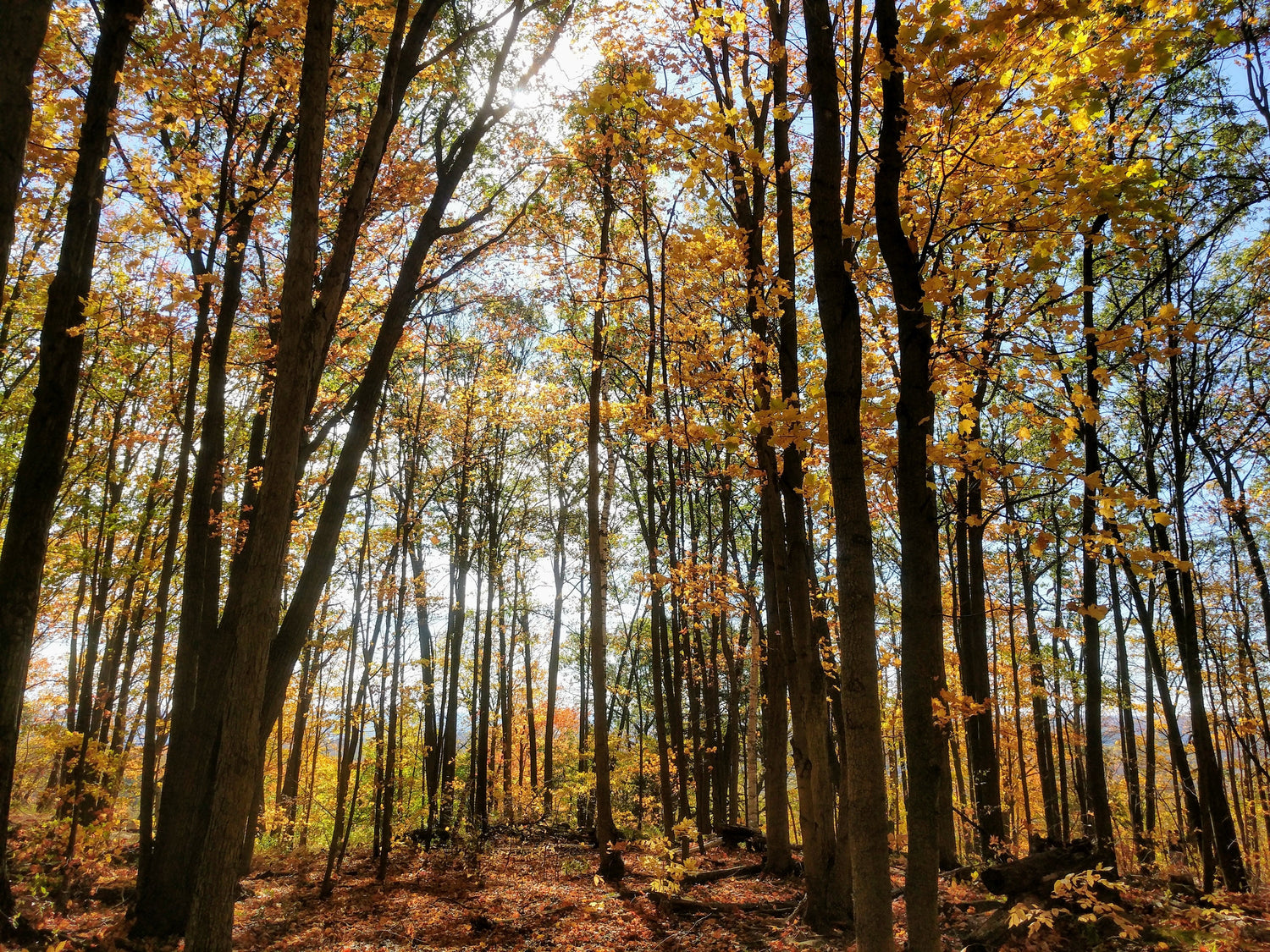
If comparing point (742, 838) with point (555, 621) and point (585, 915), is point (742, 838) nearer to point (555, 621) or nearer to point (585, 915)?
point (585, 915)

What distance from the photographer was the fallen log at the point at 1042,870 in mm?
6059

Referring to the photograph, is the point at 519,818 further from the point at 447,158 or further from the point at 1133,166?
the point at 1133,166

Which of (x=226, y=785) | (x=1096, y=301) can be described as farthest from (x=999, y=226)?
(x=1096, y=301)

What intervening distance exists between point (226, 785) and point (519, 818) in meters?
17.0

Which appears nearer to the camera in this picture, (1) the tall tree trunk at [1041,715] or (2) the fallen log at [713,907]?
(2) the fallen log at [713,907]

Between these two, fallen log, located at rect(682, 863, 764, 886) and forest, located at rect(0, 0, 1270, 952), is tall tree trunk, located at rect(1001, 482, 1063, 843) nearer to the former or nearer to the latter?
forest, located at rect(0, 0, 1270, 952)

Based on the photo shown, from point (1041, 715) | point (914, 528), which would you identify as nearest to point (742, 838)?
point (1041, 715)

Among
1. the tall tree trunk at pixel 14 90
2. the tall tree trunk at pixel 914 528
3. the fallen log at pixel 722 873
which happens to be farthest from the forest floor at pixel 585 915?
the tall tree trunk at pixel 14 90

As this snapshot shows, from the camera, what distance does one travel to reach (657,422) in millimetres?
9094

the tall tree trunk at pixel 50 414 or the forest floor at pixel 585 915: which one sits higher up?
the tall tree trunk at pixel 50 414

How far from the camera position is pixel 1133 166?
289cm

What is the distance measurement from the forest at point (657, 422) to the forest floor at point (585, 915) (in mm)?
93

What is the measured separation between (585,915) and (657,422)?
6.53m

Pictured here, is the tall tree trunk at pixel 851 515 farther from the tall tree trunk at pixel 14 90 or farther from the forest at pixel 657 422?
the tall tree trunk at pixel 14 90
